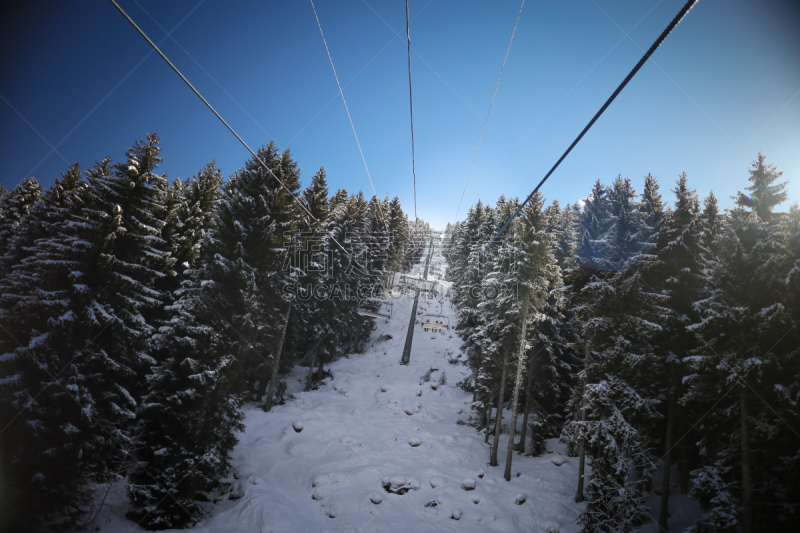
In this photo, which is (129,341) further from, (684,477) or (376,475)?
(684,477)

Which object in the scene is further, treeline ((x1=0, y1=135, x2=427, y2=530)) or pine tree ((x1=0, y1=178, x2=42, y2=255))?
pine tree ((x1=0, y1=178, x2=42, y2=255))

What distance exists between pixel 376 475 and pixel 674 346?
641 inches

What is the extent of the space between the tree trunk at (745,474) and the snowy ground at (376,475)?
20.6 ft

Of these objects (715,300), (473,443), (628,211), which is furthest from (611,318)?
(473,443)

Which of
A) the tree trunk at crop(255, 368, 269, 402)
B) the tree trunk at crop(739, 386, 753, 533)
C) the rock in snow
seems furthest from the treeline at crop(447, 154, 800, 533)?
the tree trunk at crop(255, 368, 269, 402)

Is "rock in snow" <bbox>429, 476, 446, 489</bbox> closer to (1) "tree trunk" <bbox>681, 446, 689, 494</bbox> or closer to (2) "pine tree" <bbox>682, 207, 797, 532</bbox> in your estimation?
(2) "pine tree" <bbox>682, 207, 797, 532</bbox>

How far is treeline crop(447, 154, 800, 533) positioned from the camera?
10078mm

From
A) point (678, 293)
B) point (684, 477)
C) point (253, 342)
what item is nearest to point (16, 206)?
point (253, 342)

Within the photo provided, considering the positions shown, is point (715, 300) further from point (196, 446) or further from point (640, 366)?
point (196, 446)

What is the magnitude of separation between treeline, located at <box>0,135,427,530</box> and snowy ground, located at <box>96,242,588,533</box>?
1.96 metres

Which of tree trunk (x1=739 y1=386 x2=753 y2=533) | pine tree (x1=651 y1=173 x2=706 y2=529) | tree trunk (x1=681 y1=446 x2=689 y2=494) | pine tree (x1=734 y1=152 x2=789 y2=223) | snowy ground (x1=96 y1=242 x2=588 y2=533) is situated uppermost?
pine tree (x1=734 y1=152 x2=789 y2=223)

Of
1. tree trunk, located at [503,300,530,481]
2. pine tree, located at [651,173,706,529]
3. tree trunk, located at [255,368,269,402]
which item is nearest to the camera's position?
pine tree, located at [651,173,706,529]

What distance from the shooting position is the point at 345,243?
94.1ft

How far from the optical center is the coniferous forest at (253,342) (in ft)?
32.1
